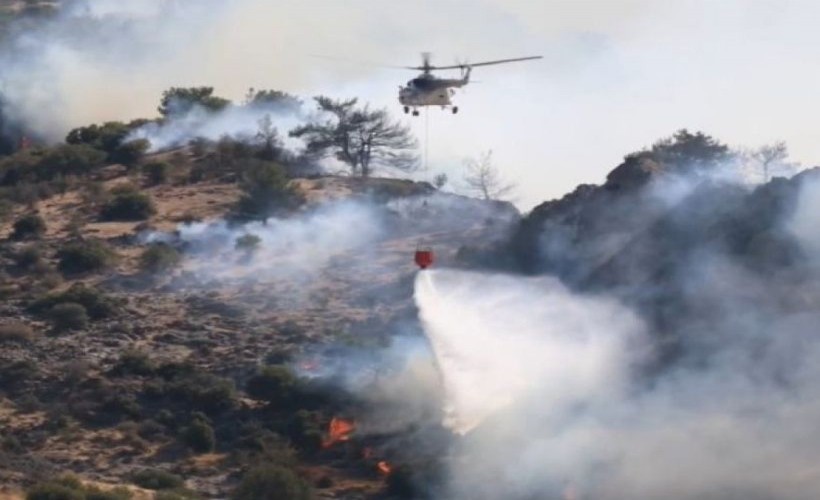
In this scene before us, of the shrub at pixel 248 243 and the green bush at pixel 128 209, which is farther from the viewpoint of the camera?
the green bush at pixel 128 209

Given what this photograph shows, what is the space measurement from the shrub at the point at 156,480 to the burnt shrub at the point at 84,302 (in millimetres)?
17442

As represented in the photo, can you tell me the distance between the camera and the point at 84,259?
84.2m

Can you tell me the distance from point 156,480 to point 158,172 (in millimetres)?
41844

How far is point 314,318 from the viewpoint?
7788 centimetres

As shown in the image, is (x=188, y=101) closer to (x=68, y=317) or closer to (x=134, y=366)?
(x=68, y=317)

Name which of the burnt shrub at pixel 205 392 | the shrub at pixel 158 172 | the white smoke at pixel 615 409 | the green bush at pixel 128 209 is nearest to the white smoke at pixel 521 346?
the white smoke at pixel 615 409

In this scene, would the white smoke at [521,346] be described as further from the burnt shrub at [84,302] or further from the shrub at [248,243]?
the shrub at [248,243]

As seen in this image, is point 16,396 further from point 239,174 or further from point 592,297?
point 239,174

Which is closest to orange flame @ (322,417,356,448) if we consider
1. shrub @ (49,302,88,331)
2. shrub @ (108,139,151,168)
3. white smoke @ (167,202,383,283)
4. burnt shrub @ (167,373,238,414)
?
burnt shrub @ (167,373,238,414)

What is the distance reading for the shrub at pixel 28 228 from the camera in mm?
88875

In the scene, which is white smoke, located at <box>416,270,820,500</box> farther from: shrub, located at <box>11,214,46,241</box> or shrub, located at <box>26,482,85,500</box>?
shrub, located at <box>11,214,46,241</box>

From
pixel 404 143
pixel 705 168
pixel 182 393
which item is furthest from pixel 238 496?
pixel 404 143

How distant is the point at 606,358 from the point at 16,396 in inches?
933

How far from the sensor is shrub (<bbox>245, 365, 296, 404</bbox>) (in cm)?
6869
